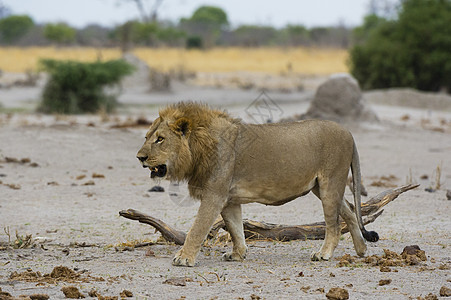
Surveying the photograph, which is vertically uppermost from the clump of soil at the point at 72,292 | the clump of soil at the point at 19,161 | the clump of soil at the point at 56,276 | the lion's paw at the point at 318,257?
the clump of soil at the point at 72,292

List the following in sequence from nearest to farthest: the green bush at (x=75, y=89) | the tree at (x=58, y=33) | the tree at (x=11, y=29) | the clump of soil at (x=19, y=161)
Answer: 1. the clump of soil at (x=19, y=161)
2. the green bush at (x=75, y=89)
3. the tree at (x=58, y=33)
4. the tree at (x=11, y=29)

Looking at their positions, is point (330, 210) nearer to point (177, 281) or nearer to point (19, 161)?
→ point (177, 281)

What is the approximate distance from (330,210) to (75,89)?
16472mm

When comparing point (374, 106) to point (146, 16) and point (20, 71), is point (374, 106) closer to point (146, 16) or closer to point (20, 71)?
point (20, 71)

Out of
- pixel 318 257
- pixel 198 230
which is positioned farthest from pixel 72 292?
pixel 318 257

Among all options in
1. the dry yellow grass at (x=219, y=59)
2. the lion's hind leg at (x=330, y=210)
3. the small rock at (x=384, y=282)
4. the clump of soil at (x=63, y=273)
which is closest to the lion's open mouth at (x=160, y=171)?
the clump of soil at (x=63, y=273)

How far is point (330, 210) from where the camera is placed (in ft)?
20.6

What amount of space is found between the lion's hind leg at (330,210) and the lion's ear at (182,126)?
1251mm

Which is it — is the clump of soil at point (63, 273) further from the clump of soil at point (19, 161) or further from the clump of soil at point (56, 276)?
the clump of soil at point (19, 161)

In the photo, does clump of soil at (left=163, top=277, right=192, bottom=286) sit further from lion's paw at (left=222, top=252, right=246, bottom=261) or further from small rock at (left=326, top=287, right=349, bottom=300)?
small rock at (left=326, top=287, right=349, bottom=300)

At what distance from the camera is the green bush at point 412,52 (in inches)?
1069

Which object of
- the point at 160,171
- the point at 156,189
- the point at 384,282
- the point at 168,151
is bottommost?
the point at 156,189

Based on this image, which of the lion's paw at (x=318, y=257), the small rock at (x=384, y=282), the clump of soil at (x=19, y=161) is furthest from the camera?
the clump of soil at (x=19, y=161)

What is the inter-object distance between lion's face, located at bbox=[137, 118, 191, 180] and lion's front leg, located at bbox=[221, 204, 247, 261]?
0.63 meters
